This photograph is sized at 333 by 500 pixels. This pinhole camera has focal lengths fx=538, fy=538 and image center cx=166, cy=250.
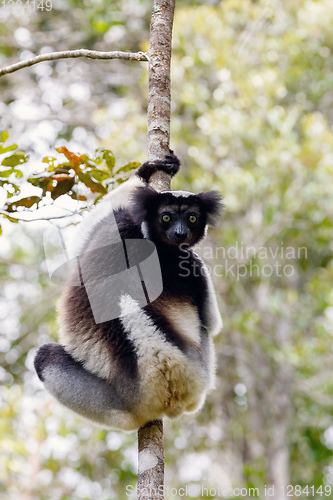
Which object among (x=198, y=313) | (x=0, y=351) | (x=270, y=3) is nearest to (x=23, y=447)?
(x=0, y=351)

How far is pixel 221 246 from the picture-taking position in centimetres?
835

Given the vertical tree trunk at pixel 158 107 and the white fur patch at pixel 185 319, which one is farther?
the white fur patch at pixel 185 319

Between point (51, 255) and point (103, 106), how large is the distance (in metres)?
8.55

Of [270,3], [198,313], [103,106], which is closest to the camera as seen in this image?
[198,313]

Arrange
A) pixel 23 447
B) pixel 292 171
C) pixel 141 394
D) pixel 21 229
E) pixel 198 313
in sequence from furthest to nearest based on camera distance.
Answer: pixel 21 229 → pixel 292 171 → pixel 23 447 → pixel 198 313 → pixel 141 394

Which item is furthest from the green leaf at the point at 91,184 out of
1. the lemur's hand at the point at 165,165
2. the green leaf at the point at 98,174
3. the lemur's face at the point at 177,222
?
the lemur's face at the point at 177,222

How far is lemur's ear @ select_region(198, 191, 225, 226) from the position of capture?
3412 mm

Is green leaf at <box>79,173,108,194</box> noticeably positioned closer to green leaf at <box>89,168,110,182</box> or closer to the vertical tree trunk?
green leaf at <box>89,168,110,182</box>

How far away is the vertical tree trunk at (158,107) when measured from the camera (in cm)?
266

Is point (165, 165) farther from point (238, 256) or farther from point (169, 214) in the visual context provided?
point (238, 256)

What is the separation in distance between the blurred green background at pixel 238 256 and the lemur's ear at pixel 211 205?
3.95 m

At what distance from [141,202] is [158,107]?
23.3 inches

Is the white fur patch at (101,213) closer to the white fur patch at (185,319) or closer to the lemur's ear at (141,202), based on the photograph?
the lemur's ear at (141,202)

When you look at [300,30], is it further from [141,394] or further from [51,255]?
[141,394]
